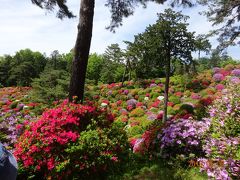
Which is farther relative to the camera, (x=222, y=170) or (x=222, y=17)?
(x=222, y=17)

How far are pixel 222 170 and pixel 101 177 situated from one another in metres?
2.47

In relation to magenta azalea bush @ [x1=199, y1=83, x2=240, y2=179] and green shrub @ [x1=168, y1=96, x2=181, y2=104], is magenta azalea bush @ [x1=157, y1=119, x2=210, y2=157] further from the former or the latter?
green shrub @ [x1=168, y1=96, x2=181, y2=104]

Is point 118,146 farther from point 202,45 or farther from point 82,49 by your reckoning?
point 202,45

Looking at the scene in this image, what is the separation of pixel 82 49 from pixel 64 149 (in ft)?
9.21

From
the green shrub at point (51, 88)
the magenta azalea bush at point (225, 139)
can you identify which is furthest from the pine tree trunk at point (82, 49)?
the green shrub at point (51, 88)

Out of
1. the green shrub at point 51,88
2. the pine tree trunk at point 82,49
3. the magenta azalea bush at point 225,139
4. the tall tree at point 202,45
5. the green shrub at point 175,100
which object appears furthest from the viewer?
the green shrub at point 175,100

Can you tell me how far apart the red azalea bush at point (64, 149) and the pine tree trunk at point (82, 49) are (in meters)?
1.27

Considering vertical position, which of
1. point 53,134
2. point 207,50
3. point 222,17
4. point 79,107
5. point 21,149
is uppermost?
point 222,17

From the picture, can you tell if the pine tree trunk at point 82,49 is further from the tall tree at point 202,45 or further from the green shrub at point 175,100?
the green shrub at point 175,100

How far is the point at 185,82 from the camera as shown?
72.0 feet

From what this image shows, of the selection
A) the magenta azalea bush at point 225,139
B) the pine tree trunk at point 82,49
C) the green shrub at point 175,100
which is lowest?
the green shrub at point 175,100

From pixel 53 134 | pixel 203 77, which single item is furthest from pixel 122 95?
pixel 53 134

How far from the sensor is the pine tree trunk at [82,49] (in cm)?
662

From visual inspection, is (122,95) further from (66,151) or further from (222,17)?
(66,151)
